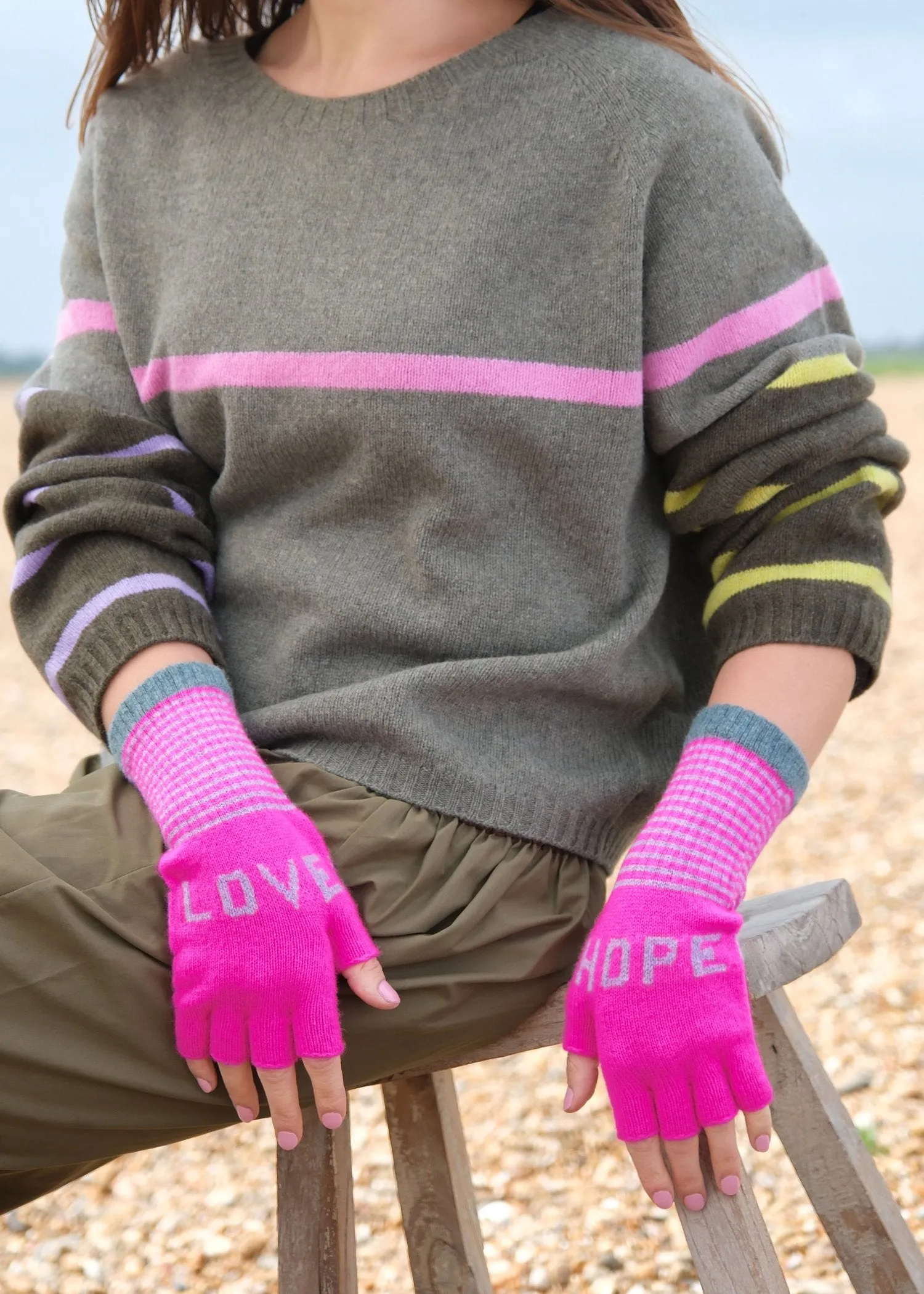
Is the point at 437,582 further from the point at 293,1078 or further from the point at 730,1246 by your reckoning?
the point at 730,1246

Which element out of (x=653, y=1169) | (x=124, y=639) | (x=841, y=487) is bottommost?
(x=653, y=1169)

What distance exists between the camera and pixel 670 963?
41.6 inches

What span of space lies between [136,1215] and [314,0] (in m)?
1.76

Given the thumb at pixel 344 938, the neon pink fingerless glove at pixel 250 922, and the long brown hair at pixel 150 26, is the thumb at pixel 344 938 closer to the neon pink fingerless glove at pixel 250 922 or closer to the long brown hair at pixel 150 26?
the neon pink fingerless glove at pixel 250 922

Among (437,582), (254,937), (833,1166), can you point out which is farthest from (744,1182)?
(437,582)

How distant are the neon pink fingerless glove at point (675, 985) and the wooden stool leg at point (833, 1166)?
15 centimetres

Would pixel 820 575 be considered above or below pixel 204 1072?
above

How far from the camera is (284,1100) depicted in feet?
3.67

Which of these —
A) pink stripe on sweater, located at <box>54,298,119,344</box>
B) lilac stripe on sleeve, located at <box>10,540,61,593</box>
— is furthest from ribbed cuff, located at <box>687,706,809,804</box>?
pink stripe on sweater, located at <box>54,298,119,344</box>

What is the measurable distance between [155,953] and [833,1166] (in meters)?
0.64

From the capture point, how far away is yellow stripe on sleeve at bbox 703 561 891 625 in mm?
1261

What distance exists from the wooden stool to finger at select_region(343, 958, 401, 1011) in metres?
0.16

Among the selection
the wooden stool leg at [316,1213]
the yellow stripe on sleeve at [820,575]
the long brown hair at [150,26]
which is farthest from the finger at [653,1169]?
the long brown hair at [150,26]

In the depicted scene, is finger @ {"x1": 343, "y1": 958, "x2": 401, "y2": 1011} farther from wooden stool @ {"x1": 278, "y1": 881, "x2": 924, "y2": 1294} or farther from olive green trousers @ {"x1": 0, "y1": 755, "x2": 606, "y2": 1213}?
wooden stool @ {"x1": 278, "y1": 881, "x2": 924, "y2": 1294}
